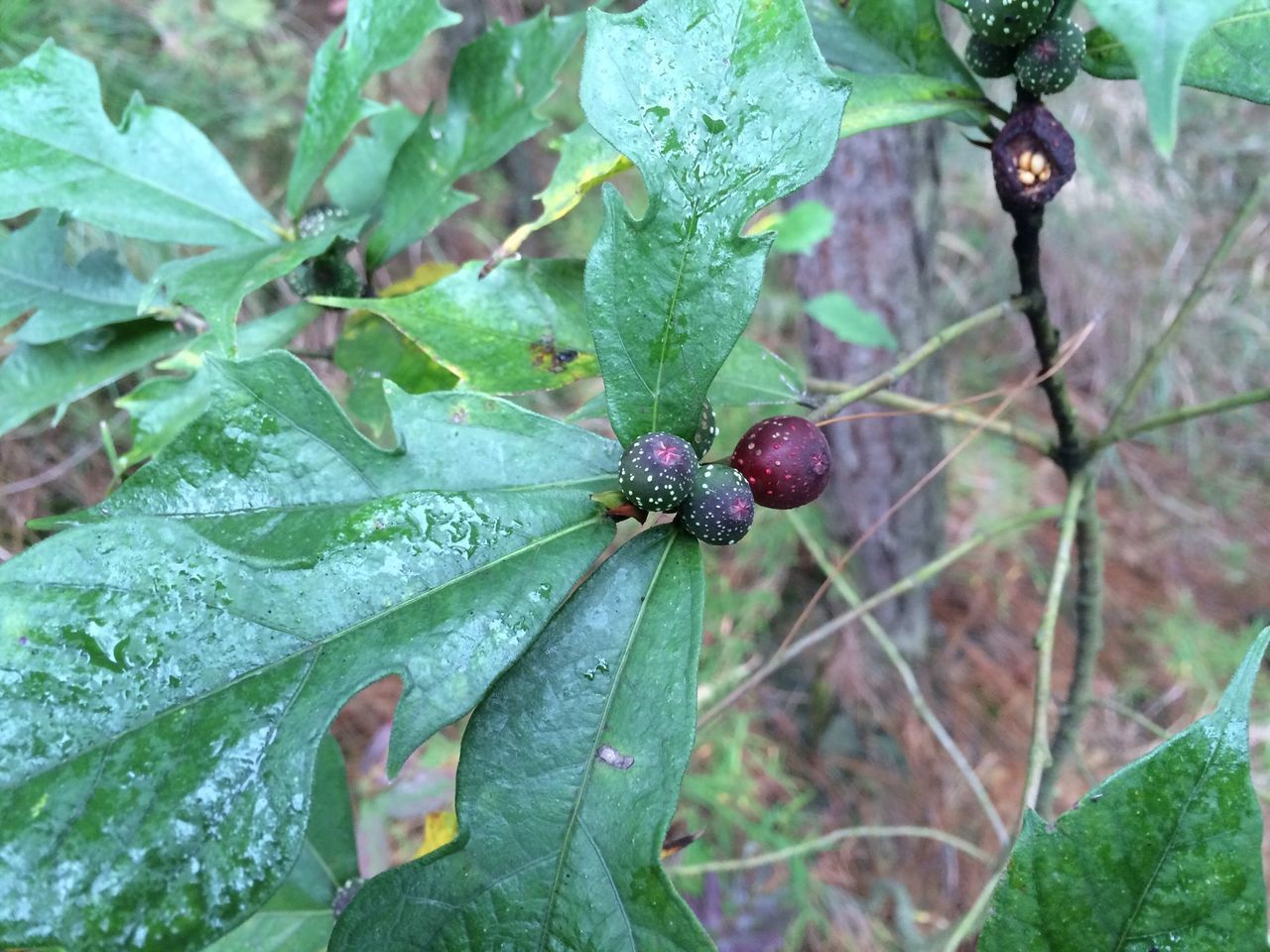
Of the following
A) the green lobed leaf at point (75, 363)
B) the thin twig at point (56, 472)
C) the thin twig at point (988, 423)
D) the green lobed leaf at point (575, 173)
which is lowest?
the thin twig at point (56, 472)

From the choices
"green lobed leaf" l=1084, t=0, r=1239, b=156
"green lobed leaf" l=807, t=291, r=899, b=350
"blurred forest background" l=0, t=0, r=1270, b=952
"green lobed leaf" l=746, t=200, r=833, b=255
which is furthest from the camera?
"blurred forest background" l=0, t=0, r=1270, b=952

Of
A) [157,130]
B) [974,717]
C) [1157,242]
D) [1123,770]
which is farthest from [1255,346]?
[157,130]

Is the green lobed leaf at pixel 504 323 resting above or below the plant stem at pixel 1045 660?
above

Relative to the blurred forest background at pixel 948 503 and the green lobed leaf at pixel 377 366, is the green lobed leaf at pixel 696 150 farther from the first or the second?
the blurred forest background at pixel 948 503

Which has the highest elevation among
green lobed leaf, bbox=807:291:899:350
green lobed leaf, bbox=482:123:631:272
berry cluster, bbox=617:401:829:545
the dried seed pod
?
the dried seed pod

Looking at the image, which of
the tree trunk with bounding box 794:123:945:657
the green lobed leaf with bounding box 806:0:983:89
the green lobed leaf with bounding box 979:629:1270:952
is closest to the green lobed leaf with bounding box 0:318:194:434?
the green lobed leaf with bounding box 806:0:983:89

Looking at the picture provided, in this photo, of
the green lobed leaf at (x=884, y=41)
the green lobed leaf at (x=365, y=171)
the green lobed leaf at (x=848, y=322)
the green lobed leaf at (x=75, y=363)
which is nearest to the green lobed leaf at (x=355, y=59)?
A: the green lobed leaf at (x=365, y=171)

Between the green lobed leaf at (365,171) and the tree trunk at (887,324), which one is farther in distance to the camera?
the tree trunk at (887,324)

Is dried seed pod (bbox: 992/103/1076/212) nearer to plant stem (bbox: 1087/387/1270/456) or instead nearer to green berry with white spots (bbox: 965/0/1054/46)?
green berry with white spots (bbox: 965/0/1054/46)
